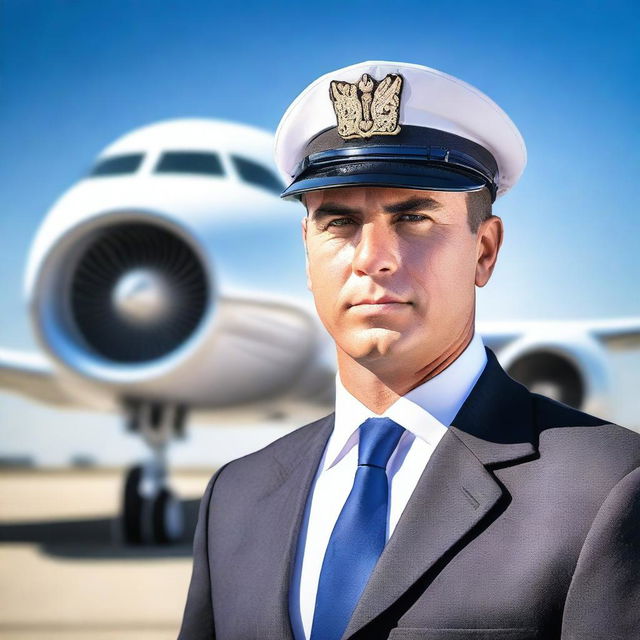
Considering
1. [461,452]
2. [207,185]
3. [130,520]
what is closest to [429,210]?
[461,452]

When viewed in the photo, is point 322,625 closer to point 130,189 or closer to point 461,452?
point 461,452

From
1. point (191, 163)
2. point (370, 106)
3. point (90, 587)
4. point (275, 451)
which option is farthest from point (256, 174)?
point (370, 106)

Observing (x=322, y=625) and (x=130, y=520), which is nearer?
(x=322, y=625)

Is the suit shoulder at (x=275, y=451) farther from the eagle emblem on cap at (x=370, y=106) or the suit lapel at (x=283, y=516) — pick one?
the eagle emblem on cap at (x=370, y=106)

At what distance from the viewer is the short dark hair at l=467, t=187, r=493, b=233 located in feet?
3.58

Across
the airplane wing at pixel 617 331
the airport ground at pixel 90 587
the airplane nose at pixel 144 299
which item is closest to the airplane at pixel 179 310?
the airplane nose at pixel 144 299

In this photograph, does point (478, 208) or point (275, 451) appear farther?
point (275, 451)

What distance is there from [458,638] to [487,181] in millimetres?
575

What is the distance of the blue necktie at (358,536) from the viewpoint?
1018 millimetres

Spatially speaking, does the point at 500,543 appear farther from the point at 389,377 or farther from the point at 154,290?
the point at 154,290

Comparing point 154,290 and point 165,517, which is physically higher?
point 154,290

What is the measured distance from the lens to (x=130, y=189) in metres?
6.29

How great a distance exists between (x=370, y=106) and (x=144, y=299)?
5.02m

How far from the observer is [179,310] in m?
6.06
